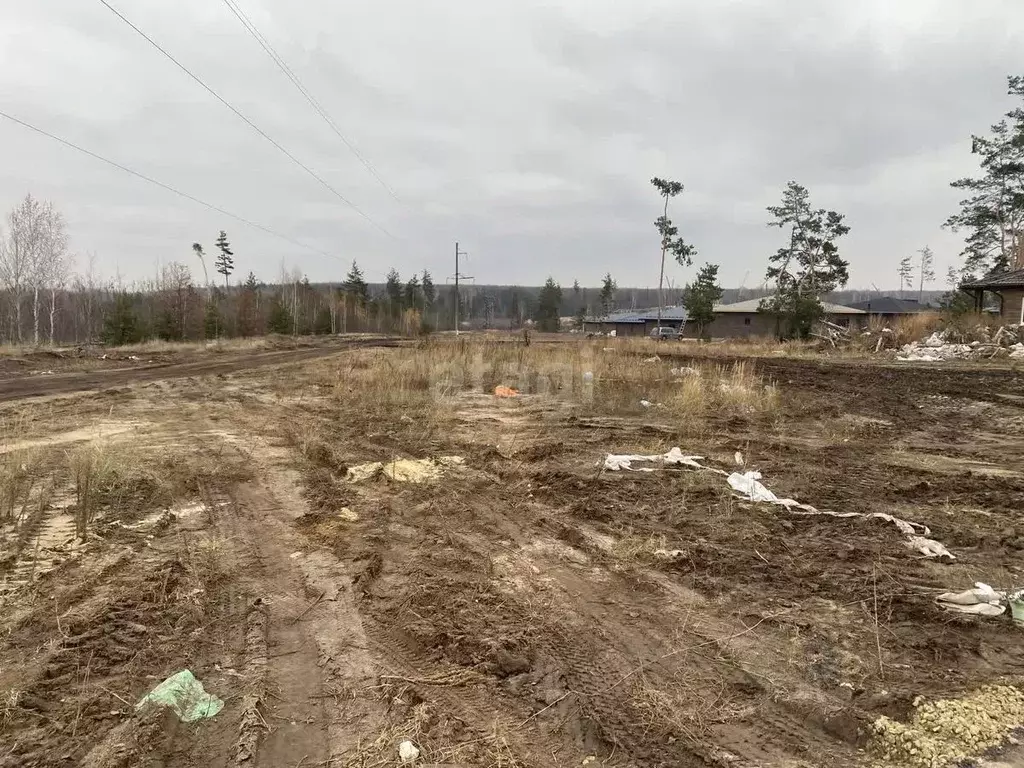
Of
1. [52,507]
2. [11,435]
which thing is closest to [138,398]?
[11,435]

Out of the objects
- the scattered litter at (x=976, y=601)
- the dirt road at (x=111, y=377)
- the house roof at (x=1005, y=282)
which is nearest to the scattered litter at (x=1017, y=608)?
the scattered litter at (x=976, y=601)

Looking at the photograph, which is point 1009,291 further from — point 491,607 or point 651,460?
point 491,607

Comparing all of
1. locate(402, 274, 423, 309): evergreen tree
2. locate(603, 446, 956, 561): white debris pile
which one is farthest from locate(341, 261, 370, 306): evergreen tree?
locate(603, 446, 956, 561): white debris pile

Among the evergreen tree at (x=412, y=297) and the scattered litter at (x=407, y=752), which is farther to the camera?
the evergreen tree at (x=412, y=297)

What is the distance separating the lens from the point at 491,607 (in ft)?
12.4

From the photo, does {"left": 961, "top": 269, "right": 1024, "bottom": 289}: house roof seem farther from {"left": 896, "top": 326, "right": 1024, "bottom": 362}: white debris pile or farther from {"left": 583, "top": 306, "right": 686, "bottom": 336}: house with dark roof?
{"left": 583, "top": 306, "right": 686, "bottom": 336}: house with dark roof

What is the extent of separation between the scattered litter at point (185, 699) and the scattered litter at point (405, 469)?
396 cm

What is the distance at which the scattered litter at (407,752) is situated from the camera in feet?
7.95

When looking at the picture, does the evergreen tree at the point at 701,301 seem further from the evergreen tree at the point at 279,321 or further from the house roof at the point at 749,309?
the evergreen tree at the point at 279,321

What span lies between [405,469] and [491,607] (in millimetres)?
3714

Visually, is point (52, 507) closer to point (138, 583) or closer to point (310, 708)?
point (138, 583)

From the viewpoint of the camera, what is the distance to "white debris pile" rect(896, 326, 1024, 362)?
22.9 metres

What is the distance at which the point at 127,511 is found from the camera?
18.0ft

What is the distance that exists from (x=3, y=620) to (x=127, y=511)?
2.20 metres
